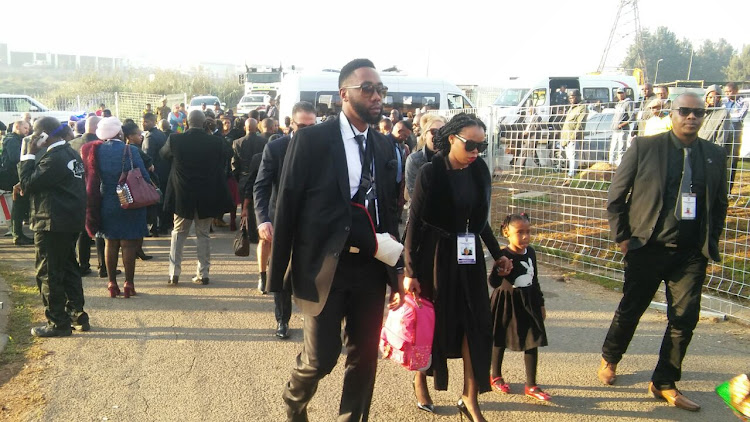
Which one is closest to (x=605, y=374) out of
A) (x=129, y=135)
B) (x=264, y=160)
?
(x=264, y=160)

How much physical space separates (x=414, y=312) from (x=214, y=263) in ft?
18.4

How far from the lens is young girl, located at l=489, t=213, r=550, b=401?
4.46 m

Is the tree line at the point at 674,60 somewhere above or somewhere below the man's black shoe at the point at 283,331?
above

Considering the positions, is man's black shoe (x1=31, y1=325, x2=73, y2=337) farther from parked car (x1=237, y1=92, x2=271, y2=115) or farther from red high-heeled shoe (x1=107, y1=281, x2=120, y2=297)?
parked car (x1=237, y1=92, x2=271, y2=115)

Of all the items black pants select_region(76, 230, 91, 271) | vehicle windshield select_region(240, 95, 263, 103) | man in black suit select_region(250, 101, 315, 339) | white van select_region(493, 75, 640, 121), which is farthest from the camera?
vehicle windshield select_region(240, 95, 263, 103)

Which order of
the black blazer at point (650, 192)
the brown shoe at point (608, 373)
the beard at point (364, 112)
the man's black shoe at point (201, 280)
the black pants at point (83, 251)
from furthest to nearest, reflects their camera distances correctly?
the black pants at point (83, 251)
the man's black shoe at point (201, 280)
the brown shoe at point (608, 373)
the black blazer at point (650, 192)
the beard at point (364, 112)

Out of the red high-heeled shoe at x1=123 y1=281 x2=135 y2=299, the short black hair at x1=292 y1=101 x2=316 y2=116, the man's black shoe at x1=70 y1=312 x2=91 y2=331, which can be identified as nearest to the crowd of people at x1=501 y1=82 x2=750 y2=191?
the short black hair at x1=292 y1=101 x2=316 y2=116

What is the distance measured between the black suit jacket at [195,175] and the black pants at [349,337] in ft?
14.3

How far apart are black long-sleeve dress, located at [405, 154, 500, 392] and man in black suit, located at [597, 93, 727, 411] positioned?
1262 millimetres

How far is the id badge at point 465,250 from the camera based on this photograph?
158 inches

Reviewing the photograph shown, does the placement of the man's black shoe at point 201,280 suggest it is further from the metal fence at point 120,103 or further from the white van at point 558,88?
the metal fence at point 120,103

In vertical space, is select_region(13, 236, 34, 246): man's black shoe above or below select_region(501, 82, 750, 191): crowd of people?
below

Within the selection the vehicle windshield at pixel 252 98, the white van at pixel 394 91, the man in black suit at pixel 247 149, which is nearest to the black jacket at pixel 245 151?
the man in black suit at pixel 247 149

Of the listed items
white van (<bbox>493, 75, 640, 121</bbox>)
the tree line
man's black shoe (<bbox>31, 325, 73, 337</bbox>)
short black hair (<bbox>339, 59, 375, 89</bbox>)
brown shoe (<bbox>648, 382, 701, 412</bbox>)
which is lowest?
man's black shoe (<bbox>31, 325, 73, 337</bbox>)
